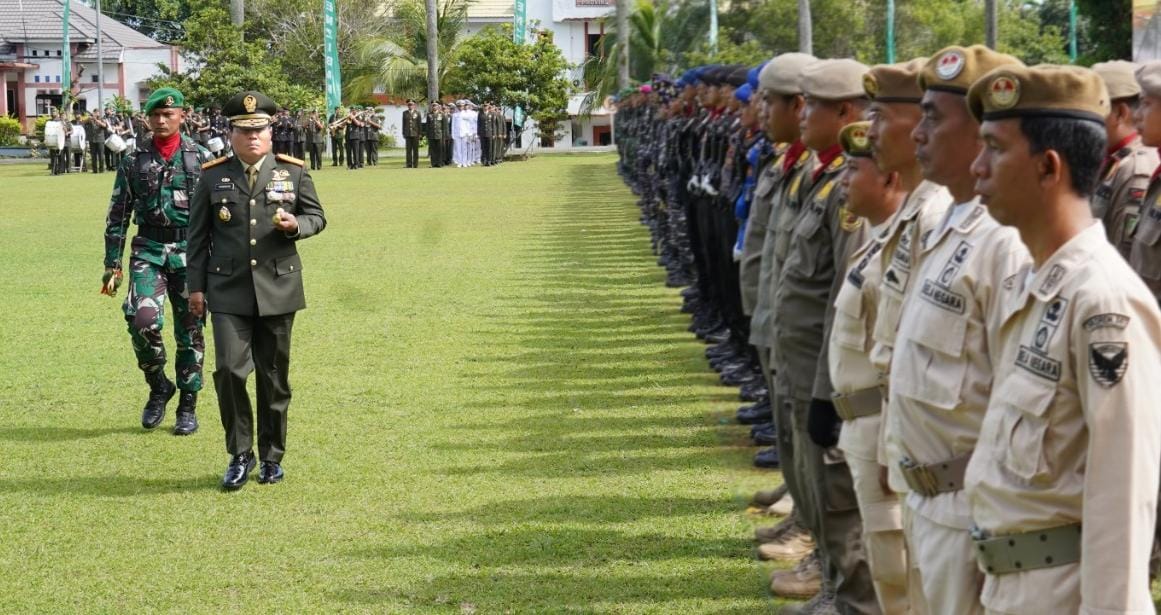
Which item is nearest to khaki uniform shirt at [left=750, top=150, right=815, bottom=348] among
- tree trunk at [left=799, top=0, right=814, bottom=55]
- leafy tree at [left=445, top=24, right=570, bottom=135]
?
tree trunk at [left=799, top=0, right=814, bottom=55]

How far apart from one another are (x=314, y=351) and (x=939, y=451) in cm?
932

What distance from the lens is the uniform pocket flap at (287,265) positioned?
26.3ft

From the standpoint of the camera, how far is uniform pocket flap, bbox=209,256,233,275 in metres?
7.98

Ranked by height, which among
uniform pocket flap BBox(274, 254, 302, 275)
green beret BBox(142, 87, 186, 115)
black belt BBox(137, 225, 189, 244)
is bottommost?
uniform pocket flap BBox(274, 254, 302, 275)

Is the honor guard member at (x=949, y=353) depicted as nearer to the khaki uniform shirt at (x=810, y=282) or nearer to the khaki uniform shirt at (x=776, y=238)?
the khaki uniform shirt at (x=810, y=282)

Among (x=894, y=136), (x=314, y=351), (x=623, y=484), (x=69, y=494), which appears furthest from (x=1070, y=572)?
(x=314, y=351)

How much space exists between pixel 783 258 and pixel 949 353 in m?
2.32

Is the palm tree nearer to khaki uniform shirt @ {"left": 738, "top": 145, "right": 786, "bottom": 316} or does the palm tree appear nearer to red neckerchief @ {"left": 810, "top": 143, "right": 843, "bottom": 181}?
khaki uniform shirt @ {"left": 738, "top": 145, "right": 786, "bottom": 316}

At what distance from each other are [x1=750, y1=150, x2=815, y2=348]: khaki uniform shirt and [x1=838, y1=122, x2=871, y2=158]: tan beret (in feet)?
3.06

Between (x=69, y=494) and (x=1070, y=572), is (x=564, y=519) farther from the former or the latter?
(x=1070, y=572)

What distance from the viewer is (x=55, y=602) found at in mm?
6121

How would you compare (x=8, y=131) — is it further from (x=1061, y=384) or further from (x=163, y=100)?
(x=1061, y=384)

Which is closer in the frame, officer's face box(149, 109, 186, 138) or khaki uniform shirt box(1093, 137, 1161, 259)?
khaki uniform shirt box(1093, 137, 1161, 259)

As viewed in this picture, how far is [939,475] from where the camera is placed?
11.1 ft
